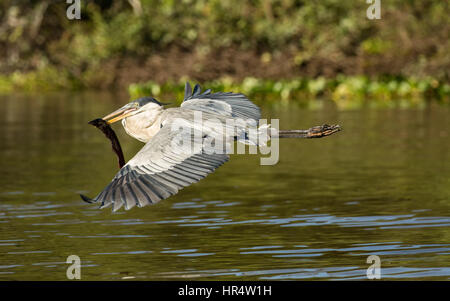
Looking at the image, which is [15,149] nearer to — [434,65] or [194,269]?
[194,269]

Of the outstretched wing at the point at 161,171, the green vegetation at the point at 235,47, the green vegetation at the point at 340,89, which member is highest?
the green vegetation at the point at 235,47

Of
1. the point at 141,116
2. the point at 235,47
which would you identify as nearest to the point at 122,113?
the point at 141,116

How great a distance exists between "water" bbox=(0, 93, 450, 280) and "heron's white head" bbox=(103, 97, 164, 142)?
3.67 ft

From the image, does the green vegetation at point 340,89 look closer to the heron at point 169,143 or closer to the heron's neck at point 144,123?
the heron at point 169,143

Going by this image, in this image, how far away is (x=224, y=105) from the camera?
7.88m

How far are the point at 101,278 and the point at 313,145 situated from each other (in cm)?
1122

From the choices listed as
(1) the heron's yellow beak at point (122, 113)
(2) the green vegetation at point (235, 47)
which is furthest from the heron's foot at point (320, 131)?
(2) the green vegetation at point (235, 47)

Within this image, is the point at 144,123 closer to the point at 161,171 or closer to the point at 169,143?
the point at 169,143

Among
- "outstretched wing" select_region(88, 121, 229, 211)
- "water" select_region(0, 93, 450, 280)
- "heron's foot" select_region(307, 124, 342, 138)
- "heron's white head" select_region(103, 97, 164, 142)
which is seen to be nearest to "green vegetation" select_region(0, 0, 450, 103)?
"water" select_region(0, 93, 450, 280)

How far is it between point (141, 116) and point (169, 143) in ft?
2.53

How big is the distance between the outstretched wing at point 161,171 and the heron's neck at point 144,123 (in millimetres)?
505

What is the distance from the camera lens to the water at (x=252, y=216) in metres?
8.05

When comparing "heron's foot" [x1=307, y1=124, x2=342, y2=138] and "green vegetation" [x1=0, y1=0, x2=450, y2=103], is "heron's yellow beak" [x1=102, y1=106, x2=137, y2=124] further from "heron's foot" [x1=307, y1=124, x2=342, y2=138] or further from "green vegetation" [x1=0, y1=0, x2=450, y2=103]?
"green vegetation" [x1=0, y1=0, x2=450, y2=103]
